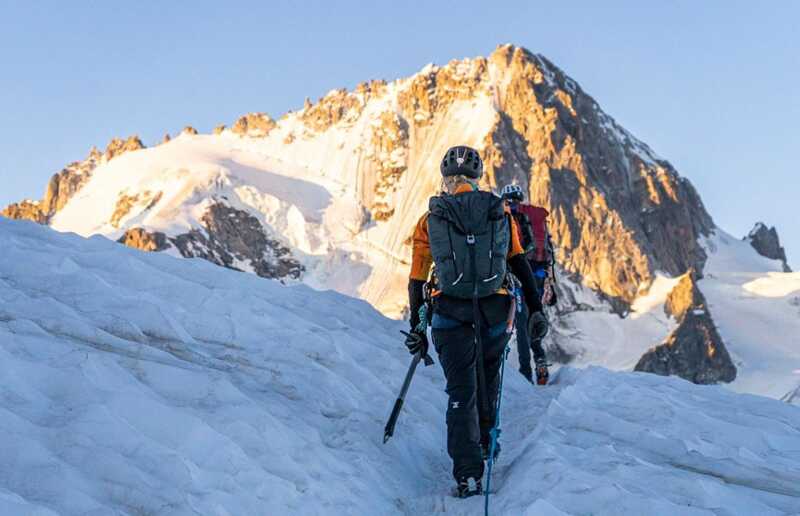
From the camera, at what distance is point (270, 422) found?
662 centimetres

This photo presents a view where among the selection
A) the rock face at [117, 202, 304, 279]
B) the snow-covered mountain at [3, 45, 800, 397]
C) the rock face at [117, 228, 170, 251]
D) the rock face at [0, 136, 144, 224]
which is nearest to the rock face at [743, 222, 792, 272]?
the snow-covered mountain at [3, 45, 800, 397]

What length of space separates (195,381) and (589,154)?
166 m

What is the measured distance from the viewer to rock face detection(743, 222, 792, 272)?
7096 inches

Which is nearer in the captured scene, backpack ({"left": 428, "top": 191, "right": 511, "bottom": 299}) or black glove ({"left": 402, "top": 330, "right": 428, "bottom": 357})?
backpack ({"left": 428, "top": 191, "right": 511, "bottom": 299})

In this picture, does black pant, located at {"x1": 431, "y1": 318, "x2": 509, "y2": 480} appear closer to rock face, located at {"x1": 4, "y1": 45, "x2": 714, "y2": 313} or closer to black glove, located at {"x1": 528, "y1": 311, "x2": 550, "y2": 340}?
black glove, located at {"x1": 528, "y1": 311, "x2": 550, "y2": 340}

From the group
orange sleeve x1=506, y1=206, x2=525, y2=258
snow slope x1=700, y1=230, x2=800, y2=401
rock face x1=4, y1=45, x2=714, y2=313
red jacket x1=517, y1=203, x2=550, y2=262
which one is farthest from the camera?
rock face x1=4, y1=45, x2=714, y2=313

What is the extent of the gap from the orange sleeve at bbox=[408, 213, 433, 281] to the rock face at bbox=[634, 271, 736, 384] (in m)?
129

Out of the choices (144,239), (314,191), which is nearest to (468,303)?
(144,239)

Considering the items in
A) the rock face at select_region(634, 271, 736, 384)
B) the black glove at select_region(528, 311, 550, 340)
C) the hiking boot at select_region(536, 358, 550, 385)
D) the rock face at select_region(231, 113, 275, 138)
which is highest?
the rock face at select_region(231, 113, 275, 138)

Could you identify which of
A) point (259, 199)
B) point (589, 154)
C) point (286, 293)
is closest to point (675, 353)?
point (589, 154)

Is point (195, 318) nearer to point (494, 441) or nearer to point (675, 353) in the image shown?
point (494, 441)

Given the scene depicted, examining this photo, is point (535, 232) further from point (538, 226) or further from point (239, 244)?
point (239, 244)

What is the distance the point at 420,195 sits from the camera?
16050cm

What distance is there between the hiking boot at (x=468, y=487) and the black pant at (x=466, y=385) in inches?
1.6
